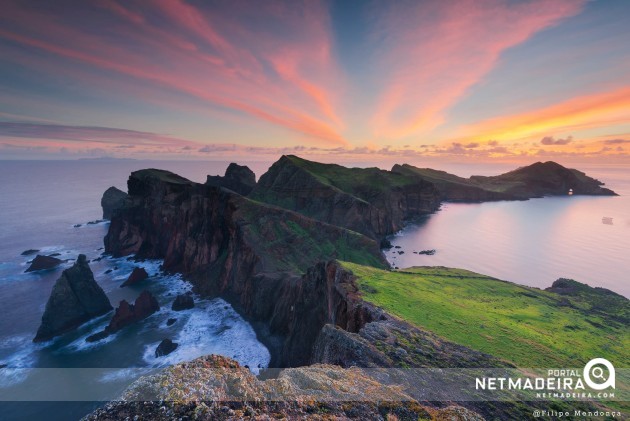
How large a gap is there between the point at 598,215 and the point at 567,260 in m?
110

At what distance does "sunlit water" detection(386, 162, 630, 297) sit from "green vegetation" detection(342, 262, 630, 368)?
36008mm

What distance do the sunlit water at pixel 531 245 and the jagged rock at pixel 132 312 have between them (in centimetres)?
8142

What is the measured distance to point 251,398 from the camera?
1041 cm

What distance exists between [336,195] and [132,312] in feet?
293

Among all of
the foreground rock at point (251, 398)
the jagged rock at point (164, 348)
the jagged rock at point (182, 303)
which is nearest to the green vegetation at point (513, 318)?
the foreground rock at point (251, 398)

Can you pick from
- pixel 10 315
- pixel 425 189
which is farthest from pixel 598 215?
pixel 10 315

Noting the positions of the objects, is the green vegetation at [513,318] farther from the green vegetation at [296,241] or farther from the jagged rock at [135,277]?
the jagged rock at [135,277]

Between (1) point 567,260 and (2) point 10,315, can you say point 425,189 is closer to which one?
(1) point 567,260

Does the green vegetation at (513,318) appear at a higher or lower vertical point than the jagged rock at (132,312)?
higher

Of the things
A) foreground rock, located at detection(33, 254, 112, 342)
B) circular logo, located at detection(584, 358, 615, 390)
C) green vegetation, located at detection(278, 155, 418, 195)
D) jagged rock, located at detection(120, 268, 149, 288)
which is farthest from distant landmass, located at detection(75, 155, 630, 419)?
foreground rock, located at detection(33, 254, 112, 342)

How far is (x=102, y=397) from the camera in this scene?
47.2m

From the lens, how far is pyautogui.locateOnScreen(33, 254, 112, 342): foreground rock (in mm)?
62312

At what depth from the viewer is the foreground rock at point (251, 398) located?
29.5ft

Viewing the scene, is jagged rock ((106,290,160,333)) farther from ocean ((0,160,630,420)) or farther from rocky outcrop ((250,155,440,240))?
rocky outcrop ((250,155,440,240))
